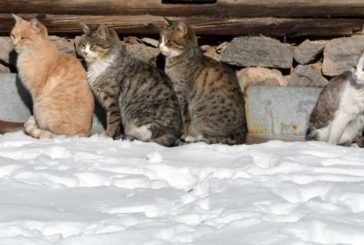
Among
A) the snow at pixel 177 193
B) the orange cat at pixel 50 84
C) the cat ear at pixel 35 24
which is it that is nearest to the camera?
the snow at pixel 177 193

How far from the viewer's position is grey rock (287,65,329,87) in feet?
25.4

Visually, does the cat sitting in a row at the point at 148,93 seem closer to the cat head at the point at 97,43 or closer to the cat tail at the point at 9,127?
the cat head at the point at 97,43

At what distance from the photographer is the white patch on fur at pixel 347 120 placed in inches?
268

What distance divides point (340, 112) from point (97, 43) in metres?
2.25

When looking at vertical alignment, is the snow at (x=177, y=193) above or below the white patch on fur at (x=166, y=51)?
below

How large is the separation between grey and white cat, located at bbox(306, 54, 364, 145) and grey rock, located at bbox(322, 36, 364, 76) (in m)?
0.58

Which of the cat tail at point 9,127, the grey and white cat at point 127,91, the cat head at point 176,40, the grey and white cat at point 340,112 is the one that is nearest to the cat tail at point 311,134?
the grey and white cat at point 340,112

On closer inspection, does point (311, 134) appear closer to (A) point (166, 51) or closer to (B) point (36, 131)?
(A) point (166, 51)

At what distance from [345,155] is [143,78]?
6.55 feet

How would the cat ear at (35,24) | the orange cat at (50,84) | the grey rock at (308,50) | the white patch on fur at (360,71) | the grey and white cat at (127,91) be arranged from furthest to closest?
1. the grey rock at (308,50)
2. the cat ear at (35,24)
3. the orange cat at (50,84)
4. the grey and white cat at (127,91)
5. the white patch on fur at (360,71)

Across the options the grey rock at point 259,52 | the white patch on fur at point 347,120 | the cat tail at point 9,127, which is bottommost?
the cat tail at point 9,127

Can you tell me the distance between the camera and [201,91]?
7.26 meters

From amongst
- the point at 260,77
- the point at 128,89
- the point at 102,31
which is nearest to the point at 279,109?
the point at 260,77

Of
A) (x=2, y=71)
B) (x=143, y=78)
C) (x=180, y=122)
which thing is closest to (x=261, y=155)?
(x=180, y=122)
